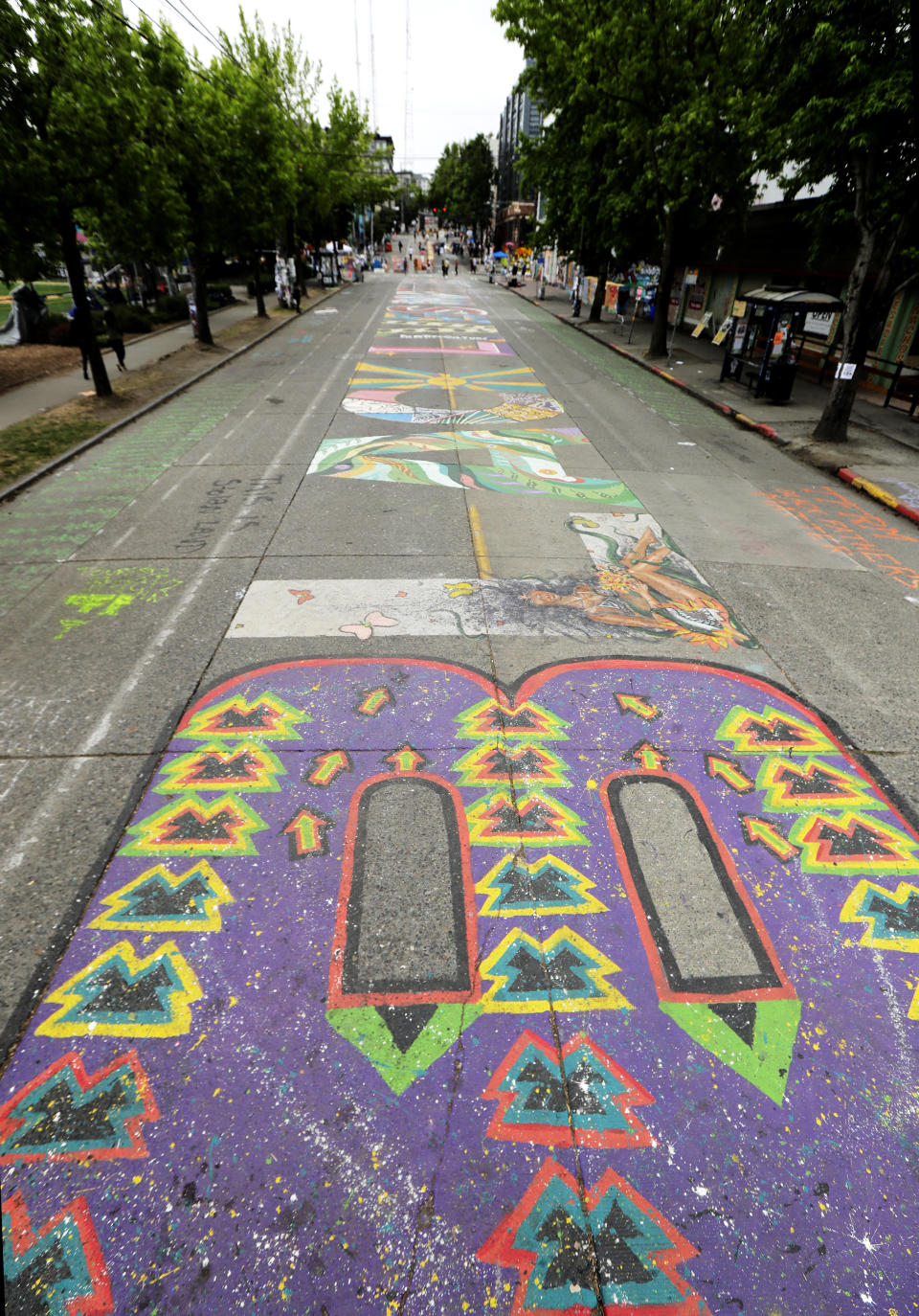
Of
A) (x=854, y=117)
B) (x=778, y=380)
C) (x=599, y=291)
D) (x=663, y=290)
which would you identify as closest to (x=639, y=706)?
(x=854, y=117)

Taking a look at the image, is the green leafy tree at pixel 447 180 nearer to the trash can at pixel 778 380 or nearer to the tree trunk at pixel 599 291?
the tree trunk at pixel 599 291

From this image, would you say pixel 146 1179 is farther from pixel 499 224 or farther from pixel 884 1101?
pixel 499 224

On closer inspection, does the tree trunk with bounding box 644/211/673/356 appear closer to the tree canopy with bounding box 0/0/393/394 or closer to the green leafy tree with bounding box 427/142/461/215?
the tree canopy with bounding box 0/0/393/394

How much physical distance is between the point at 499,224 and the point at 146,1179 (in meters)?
133

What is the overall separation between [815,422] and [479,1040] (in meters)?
16.6

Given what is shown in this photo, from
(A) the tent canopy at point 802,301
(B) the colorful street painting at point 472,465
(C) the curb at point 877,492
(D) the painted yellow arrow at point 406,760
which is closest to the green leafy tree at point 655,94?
(A) the tent canopy at point 802,301

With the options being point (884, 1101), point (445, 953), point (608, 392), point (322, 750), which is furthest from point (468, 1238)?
point (608, 392)

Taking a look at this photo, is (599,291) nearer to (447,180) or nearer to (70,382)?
(70,382)

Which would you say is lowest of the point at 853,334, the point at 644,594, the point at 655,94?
the point at 644,594

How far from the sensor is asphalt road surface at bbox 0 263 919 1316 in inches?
106

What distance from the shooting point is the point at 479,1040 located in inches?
132

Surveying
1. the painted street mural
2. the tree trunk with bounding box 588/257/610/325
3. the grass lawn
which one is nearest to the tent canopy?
the painted street mural

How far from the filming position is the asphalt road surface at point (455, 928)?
2.69 m

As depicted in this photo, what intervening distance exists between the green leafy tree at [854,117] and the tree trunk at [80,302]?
526 inches
